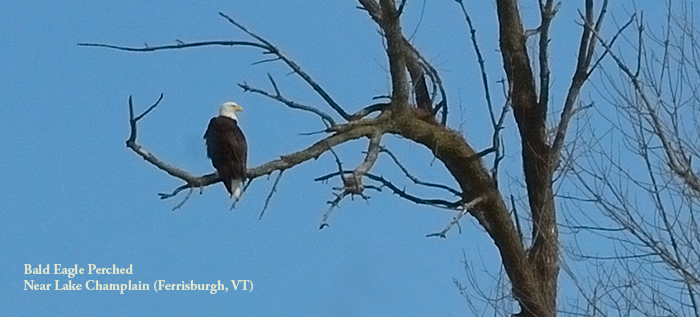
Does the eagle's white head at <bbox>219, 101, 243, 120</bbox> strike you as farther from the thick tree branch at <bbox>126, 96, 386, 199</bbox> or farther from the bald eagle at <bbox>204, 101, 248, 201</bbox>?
the thick tree branch at <bbox>126, 96, 386, 199</bbox>

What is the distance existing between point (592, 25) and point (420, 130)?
913 mm

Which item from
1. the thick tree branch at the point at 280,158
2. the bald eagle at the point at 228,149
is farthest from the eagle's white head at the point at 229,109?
the thick tree branch at the point at 280,158

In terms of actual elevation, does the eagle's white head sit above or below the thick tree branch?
above

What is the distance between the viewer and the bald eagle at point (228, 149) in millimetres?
7070

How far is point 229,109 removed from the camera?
29.5 feet

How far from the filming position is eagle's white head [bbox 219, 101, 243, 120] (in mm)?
8829

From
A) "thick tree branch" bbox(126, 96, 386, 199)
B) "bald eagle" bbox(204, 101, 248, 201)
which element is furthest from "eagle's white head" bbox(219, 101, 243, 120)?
"thick tree branch" bbox(126, 96, 386, 199)

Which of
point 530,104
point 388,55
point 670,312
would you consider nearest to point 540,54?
point 530,104

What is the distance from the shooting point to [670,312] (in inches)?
258

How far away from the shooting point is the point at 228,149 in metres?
7.84

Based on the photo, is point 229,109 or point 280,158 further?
point 229,109

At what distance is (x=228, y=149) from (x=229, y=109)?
1175 mm

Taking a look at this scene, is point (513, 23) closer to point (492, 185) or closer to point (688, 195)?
point (492, 185)

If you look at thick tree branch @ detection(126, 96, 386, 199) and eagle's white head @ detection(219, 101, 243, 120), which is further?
eagle's white head @ detection(219, 101, 243, 120)
